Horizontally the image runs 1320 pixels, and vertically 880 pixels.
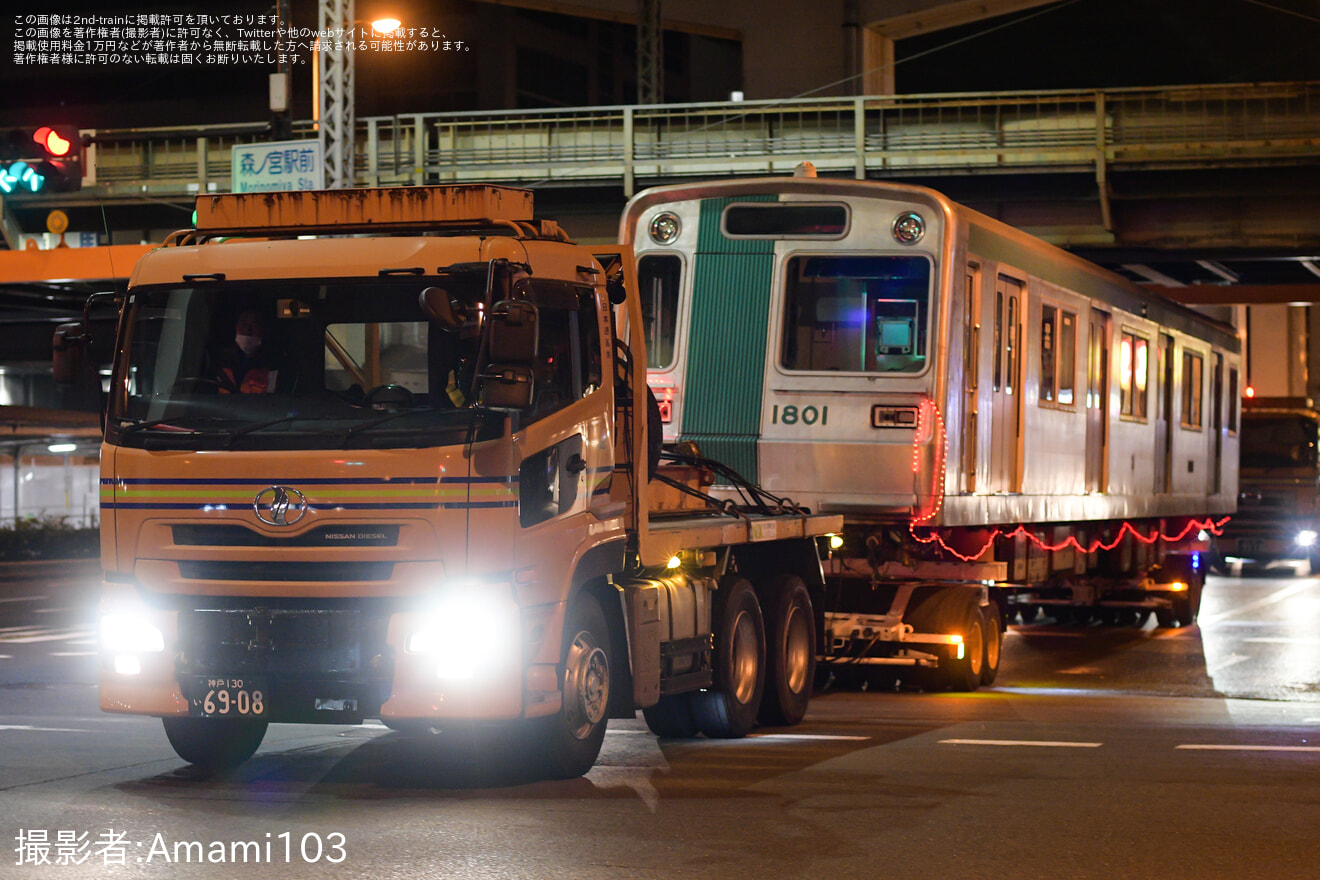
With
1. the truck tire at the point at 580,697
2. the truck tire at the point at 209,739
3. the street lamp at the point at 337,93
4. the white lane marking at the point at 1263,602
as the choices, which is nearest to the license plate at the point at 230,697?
the truck tire at the point at 209,739

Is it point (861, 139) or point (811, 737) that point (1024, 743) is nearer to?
point (811, 737)

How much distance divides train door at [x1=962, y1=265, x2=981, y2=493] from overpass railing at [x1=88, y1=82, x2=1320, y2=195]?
15.2 meters

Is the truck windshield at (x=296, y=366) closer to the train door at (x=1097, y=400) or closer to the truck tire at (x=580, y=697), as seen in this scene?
the truck tire at (x=580, y=697)

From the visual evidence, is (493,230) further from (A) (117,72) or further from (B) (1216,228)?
(A) (117,72)

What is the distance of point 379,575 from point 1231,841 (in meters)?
3.90

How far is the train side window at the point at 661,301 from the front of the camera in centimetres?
1413

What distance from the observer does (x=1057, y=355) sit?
53.9 feet

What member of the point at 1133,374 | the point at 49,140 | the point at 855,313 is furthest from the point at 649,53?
the point at 855,313

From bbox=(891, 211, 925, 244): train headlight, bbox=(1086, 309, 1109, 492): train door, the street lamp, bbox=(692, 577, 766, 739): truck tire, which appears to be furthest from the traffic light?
bbox=(692, 577, 766, 739): truck tire

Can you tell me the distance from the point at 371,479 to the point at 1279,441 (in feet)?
95.9

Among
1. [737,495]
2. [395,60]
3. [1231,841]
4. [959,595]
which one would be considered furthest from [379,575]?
[395,60]

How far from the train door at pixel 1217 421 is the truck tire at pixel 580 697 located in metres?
16.4

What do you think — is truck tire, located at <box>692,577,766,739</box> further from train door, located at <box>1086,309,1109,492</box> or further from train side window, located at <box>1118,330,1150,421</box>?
train side window, located at <box>1118,330,1150,421</box>

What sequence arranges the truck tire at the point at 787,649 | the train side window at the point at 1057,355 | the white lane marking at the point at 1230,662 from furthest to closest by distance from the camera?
the white lane marking at the point at 1230,662
the train side window at the point at 1057,355
the truck tire at the point at 787,649
